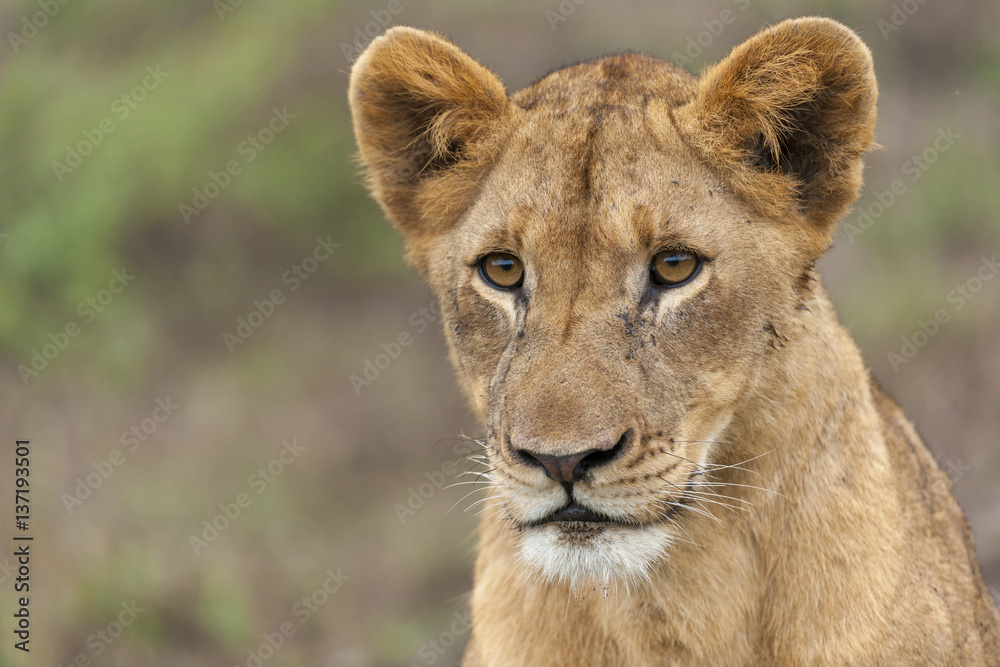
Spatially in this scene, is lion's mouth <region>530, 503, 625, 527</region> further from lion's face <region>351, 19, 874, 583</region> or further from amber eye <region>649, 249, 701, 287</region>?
amber eye <region>649, 249, 701, 287</region>

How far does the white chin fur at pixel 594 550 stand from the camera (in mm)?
3023

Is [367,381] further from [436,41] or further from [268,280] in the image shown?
[436,41]

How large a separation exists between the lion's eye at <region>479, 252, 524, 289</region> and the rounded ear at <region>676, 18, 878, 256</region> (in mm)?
686

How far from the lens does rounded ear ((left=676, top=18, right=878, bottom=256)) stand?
3.27 m

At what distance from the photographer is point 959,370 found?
9.19 meters

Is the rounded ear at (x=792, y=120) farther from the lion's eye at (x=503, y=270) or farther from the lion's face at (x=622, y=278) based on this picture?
the lion's eye at (x=503, y=270)

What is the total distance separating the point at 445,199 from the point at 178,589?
5.09m

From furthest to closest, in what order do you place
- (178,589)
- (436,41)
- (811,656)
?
(178,589) → (436,41) → (811,656)

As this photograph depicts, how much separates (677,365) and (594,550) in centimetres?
61

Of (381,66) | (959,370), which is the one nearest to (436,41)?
(381,66)

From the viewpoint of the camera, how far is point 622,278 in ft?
10.6

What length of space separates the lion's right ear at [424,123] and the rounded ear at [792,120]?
0.72m

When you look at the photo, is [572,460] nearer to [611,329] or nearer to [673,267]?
[611,329]

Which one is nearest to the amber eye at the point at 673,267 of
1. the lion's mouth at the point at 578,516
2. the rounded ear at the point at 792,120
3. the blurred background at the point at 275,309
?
the rounded ear at the point at 792,120
